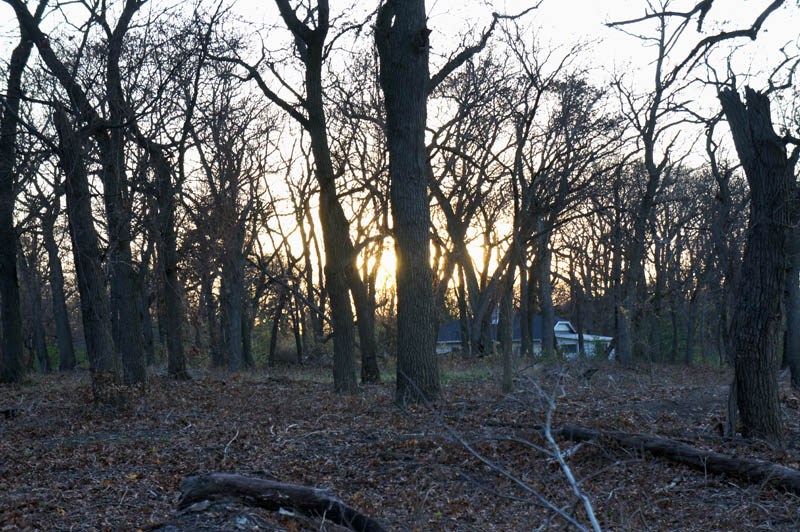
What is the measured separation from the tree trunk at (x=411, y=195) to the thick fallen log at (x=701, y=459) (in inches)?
121

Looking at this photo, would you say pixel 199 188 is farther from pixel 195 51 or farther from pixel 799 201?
pixel 799 201

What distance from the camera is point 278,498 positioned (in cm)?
538

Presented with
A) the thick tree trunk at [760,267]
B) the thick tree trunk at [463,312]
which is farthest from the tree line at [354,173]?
the thick tree trunk at [463,312]

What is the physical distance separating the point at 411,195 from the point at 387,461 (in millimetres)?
4300

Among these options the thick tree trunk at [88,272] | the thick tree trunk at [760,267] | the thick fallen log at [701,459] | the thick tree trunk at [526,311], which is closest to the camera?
the thick fallen log at [701,459]

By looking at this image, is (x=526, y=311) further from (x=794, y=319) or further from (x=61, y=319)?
(x=794, y=319)

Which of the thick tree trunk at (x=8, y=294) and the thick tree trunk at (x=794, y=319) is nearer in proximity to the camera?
the thick tree trunk at (x=794, y=319)

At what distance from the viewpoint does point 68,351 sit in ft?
87.4

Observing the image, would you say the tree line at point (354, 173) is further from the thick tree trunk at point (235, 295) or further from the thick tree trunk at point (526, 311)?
the thick tree trunk at point (526, 311)

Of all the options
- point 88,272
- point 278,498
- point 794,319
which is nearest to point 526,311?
point 794,319

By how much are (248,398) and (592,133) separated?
1090 cm

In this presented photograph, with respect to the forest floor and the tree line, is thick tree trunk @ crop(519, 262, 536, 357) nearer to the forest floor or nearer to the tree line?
the tree line

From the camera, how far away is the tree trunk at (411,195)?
34.5 ft

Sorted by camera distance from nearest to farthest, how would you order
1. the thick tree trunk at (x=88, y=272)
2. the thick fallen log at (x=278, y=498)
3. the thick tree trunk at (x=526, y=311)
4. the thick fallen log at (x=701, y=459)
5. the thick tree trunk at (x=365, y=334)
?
the thick fallen log at (x=278, y=498) → the thick fallen log at (x=701, y=459) → the thick tree trunk at (x=88, y=272) → the thick tree trunk at (x=365, y=334) → the thick tree trunk at (x=526, y=311)
